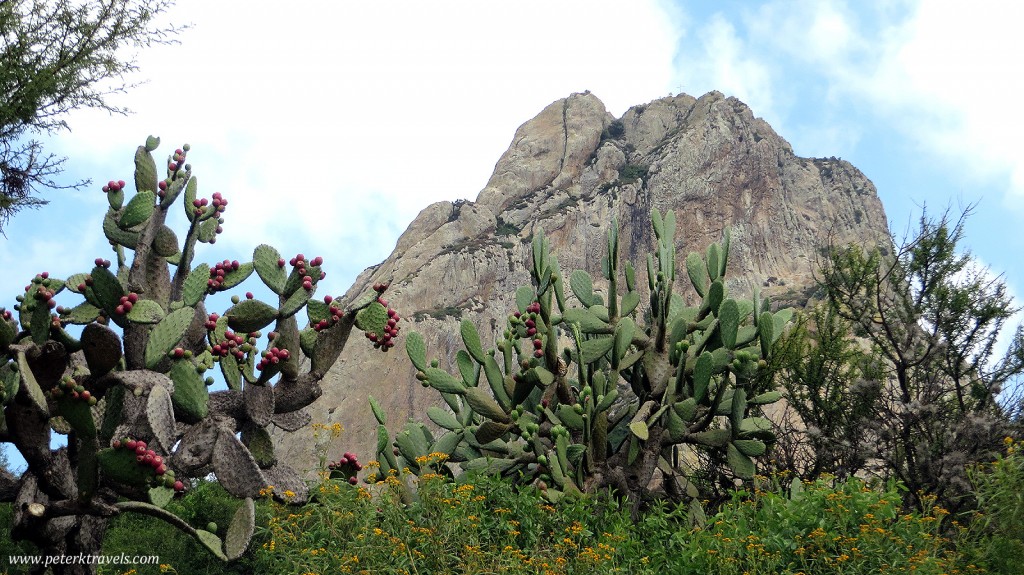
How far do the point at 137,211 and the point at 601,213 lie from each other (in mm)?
61775

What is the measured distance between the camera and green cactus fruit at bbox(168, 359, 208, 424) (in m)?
6.03

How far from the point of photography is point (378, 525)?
5.93m

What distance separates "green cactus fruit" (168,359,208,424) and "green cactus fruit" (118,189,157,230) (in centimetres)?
115

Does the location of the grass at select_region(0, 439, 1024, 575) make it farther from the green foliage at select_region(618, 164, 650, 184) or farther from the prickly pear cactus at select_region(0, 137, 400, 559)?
the green foliage at select_region(618, 164, 650, 184)

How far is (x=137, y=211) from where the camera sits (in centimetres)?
662

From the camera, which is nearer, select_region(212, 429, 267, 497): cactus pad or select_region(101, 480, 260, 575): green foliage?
select_region(212, 429, 267, 497): cactus pad

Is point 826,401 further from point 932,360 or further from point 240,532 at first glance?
point 240,532

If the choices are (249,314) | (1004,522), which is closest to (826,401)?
(1004,522)

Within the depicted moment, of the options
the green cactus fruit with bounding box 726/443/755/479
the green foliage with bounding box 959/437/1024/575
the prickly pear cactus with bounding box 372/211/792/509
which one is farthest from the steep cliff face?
the green foliage with bounding box 959/437/1024/575

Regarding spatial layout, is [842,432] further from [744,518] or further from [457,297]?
[457,297]

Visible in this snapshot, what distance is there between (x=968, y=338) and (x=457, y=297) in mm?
50781

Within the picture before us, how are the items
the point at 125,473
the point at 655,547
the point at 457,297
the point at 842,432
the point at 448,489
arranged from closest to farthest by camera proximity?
the point at 125,473 → the point at 448,489 → the point at 655,547 → the point at 842,432 → the point at 457,297

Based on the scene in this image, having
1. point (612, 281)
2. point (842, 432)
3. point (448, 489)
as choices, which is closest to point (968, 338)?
point (842, 432)

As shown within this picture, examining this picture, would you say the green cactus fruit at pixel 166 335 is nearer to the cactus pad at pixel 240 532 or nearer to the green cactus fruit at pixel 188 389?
the green cactus fruit at pixel 188 389
